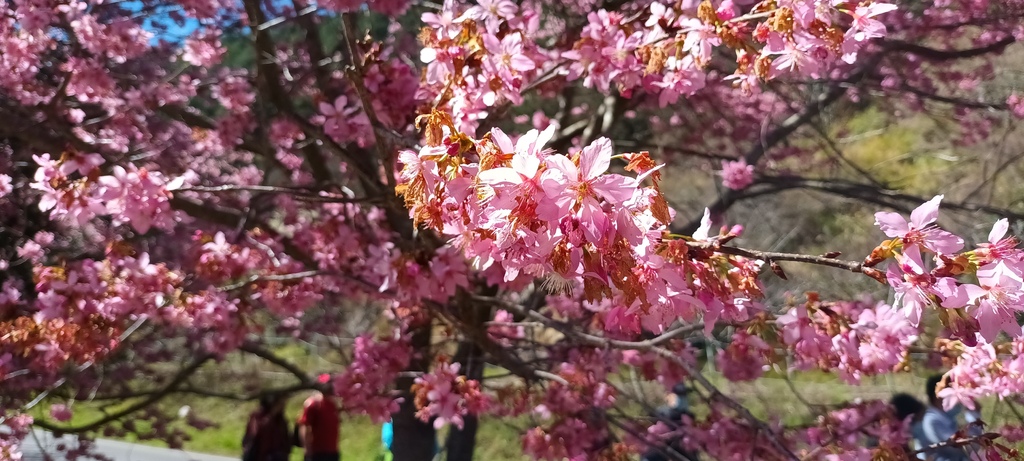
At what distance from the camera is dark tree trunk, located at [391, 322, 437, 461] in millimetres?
3717

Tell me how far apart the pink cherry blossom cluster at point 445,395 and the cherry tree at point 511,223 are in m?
0.01

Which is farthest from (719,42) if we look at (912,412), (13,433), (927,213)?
(13,433)

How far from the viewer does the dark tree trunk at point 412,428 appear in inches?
146

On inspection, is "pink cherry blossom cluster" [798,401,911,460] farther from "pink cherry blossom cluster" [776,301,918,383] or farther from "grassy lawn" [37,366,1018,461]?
"pink cherry blossom cluster" [776,301,918,383]

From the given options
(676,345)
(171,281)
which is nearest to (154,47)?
(171,281)

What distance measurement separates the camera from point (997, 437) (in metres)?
1.57

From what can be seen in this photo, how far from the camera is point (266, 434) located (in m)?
5.37

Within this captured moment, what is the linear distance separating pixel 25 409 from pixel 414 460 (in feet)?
7.53

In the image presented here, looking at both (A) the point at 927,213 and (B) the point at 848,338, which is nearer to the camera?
(A) the point at 927,213

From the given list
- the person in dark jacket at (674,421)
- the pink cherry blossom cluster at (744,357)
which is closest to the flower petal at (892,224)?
the pink cherry blossom cluster at (744,357)

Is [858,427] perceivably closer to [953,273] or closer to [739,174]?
[739,174]

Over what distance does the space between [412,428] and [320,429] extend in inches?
72.9

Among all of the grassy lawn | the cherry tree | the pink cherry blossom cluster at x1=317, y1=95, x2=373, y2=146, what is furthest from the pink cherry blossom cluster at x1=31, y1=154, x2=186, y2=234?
the grassy lawn

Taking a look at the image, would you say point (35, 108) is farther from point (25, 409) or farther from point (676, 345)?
point (676, 345)
